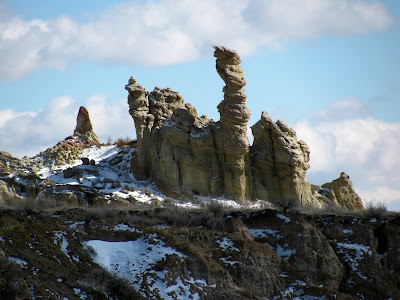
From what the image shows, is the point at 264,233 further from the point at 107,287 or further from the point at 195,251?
the point at 107,287

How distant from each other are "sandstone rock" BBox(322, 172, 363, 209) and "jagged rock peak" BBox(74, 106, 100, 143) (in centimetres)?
1904

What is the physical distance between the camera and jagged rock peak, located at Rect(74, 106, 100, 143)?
6338 centimetres

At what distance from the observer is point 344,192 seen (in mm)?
58875

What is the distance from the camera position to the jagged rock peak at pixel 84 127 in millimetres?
63381

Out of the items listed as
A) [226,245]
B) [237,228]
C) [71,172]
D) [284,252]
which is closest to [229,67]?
[71,172]

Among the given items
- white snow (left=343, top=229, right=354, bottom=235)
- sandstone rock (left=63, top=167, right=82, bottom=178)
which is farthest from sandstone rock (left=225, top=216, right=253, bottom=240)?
sandstone rock (left=63, top=167, right=82, bottom=178)

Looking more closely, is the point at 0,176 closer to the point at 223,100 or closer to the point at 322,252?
the point at 223,100

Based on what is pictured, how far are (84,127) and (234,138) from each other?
17.1 metres

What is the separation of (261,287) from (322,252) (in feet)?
11.4

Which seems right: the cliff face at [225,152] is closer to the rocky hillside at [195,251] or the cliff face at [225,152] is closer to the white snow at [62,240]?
the rocky hillside at [195,251]

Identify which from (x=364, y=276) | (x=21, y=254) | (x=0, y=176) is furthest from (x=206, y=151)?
(x=21, y=254)

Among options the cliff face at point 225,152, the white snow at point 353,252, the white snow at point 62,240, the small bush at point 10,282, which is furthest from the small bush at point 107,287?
the cliff face at point 225,152

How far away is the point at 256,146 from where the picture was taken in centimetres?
5434

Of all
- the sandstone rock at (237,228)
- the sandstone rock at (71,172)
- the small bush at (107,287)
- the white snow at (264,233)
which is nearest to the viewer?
the small bush at (107,287)
